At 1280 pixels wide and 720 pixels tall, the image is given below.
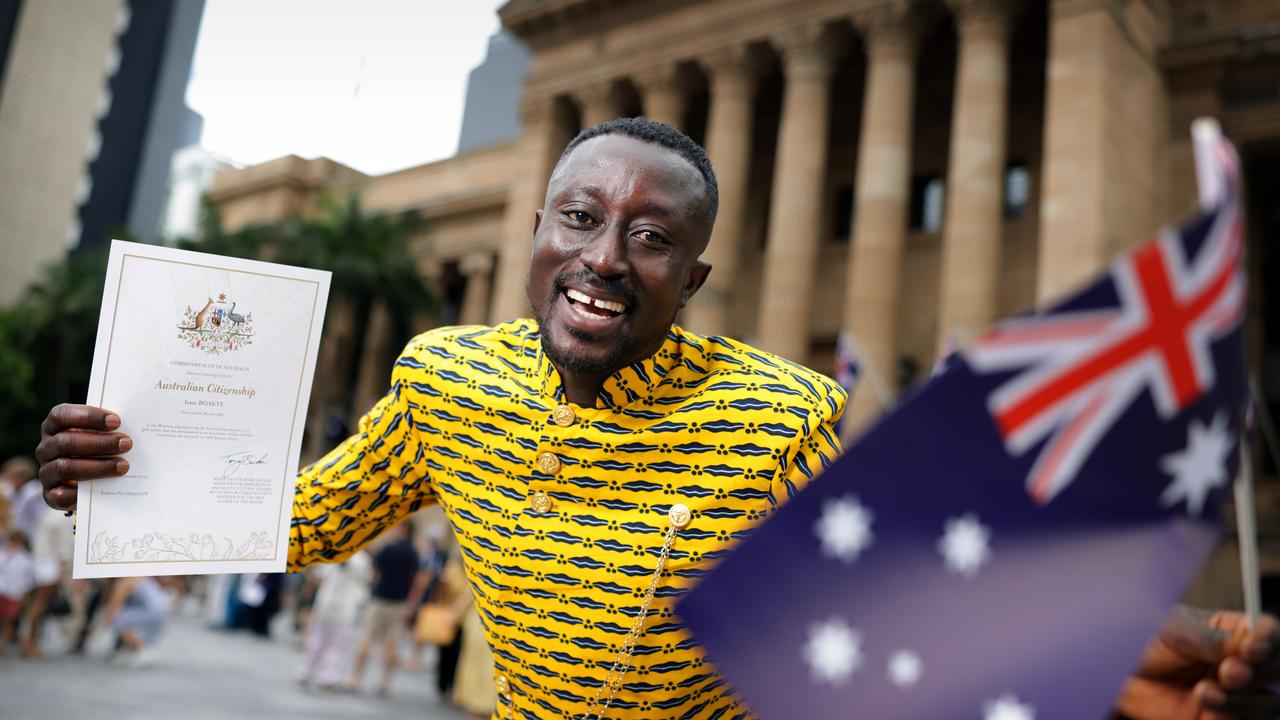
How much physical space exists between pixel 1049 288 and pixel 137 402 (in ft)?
58.5

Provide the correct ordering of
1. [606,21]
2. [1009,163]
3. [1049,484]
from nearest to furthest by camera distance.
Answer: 1. [1049,484]
2. [1009,163]
3. [606,21]

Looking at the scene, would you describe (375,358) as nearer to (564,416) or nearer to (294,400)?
(294,400)

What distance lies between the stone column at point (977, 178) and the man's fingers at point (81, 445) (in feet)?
58.5

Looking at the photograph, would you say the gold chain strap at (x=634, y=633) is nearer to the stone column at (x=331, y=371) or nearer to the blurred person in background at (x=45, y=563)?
the blurred person in background at (x=45, y=563)

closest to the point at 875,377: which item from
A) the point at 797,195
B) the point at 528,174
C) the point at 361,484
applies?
the point at 797,195

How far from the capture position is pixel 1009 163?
2408cm

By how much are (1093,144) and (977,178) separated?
7.06 ft

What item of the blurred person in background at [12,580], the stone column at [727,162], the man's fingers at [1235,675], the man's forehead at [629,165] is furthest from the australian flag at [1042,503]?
the stone column at [727,162]

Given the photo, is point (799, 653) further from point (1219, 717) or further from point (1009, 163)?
point (1009, 163)

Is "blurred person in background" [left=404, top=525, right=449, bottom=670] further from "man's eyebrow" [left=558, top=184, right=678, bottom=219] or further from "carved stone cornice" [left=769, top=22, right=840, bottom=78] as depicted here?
"carved stone cornice" [left=769, top=22, right=840, bottom=78]

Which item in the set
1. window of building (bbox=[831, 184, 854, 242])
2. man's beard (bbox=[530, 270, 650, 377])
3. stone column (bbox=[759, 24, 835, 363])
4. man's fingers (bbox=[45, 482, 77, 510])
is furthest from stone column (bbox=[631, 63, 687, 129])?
man's fingers (bbox=[45, 482, 77, 510])

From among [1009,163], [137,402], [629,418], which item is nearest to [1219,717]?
[629,418]

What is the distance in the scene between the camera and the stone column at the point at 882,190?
67.2 feet

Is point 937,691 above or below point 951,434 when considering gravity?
below
